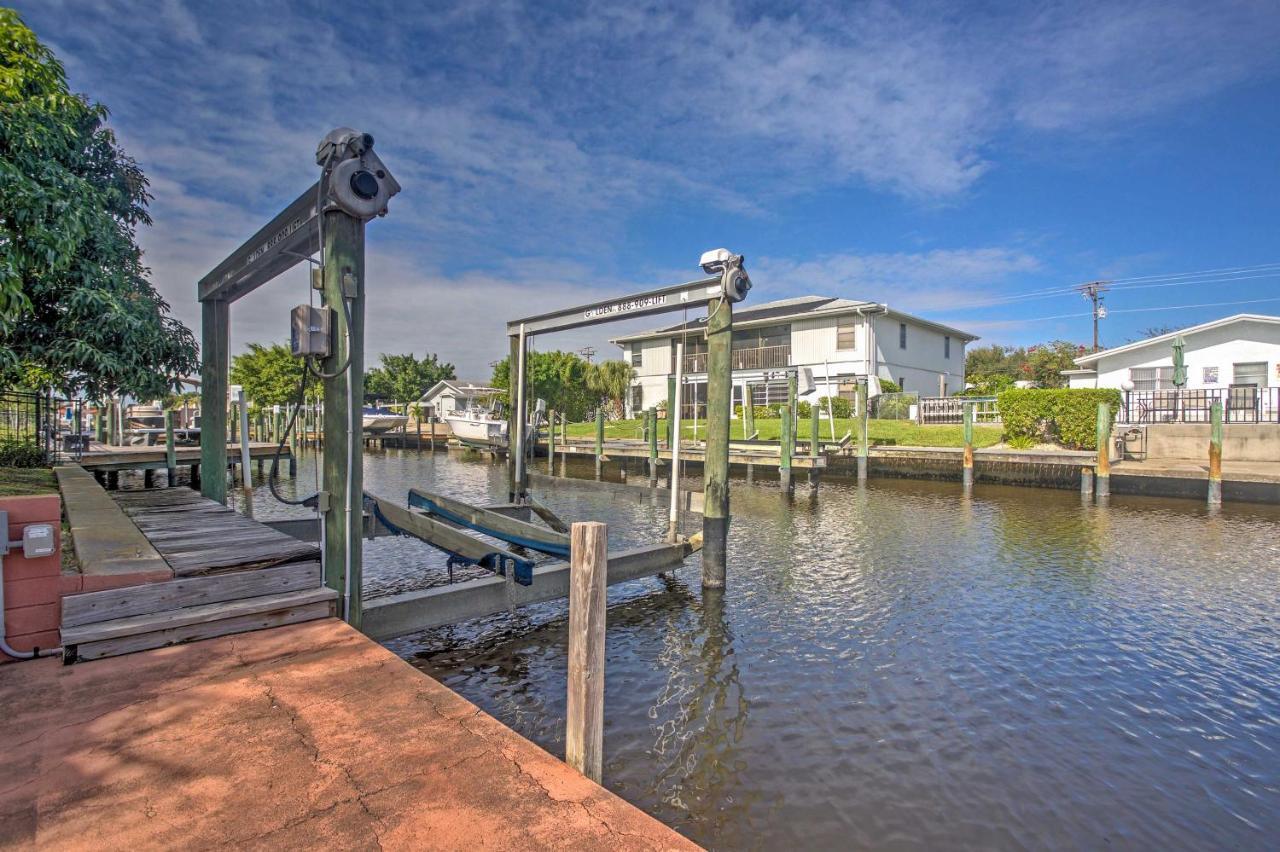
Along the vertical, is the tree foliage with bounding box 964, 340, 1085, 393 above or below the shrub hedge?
above

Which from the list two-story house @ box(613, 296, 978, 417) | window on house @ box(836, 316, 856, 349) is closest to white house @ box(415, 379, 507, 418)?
two-story house @ box(613, 296, 978, 417)

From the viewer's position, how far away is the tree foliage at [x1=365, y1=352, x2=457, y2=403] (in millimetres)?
67312

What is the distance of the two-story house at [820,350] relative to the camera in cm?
3441

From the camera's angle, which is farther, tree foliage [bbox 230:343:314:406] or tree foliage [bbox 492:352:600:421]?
tree foliage [bbox 230:343:314:406]

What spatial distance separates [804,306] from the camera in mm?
36781

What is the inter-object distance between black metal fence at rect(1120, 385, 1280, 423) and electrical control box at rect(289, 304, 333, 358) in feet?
96.0

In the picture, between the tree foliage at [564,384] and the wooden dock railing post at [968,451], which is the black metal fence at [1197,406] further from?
the tree foliage at [564,384]

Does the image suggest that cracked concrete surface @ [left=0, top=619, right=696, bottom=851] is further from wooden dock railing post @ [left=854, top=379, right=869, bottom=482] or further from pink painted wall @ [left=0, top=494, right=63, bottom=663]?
wooden dock railing post @ [left=854, top=379, right=869, bottom=482]

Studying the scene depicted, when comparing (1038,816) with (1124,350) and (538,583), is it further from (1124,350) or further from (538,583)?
(1124,350)

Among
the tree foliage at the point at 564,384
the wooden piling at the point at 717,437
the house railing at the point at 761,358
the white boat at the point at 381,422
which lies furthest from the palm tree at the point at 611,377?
the wooden piling at the point at 717,437

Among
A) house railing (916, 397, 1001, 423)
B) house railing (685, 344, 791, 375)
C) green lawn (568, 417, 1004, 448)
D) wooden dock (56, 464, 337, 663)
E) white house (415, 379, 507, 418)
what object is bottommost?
wooden dock (56, 464, 337, 663)

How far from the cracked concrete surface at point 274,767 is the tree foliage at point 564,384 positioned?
37100 mm

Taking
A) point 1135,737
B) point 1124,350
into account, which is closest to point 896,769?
point 1135,737

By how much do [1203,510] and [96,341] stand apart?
22.6 meters
